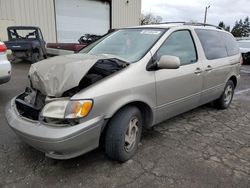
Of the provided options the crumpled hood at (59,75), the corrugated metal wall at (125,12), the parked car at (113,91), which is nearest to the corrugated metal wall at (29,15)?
the corrugated metal wall at (125,12)

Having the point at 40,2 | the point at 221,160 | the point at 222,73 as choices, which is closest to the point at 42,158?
the point at 221,160

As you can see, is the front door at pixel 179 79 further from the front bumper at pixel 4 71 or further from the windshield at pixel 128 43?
the front bumper at pixel 4 71

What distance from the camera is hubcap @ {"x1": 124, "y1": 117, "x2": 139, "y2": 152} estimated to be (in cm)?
292

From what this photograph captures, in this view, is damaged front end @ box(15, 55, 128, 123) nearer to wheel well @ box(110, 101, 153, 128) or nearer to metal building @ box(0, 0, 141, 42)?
wheel well @ box(110, 101, 153, 128)

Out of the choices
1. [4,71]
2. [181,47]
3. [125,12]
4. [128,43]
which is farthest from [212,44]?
[125,12]

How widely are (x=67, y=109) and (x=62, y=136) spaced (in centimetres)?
26

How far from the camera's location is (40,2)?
1298 centimetres

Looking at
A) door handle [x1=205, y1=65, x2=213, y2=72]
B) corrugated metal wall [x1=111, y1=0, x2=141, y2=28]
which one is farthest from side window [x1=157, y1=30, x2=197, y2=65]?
corrugated metal wall [x1=111, y1=0, x2=141, y2=28]

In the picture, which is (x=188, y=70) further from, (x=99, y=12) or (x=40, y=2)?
(x=99, y=12)

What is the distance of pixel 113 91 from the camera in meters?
2.61

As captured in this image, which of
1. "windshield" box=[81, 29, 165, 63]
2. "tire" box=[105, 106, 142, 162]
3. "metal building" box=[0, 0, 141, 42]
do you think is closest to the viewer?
"tire" box=[105, 106, 142, 162]

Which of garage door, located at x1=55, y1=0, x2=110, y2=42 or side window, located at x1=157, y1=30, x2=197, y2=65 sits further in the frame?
garage door, located at x1=55, y1=0, x2=110, y2=42

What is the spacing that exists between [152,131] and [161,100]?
792 millimetres

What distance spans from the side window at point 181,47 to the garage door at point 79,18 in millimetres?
11793
